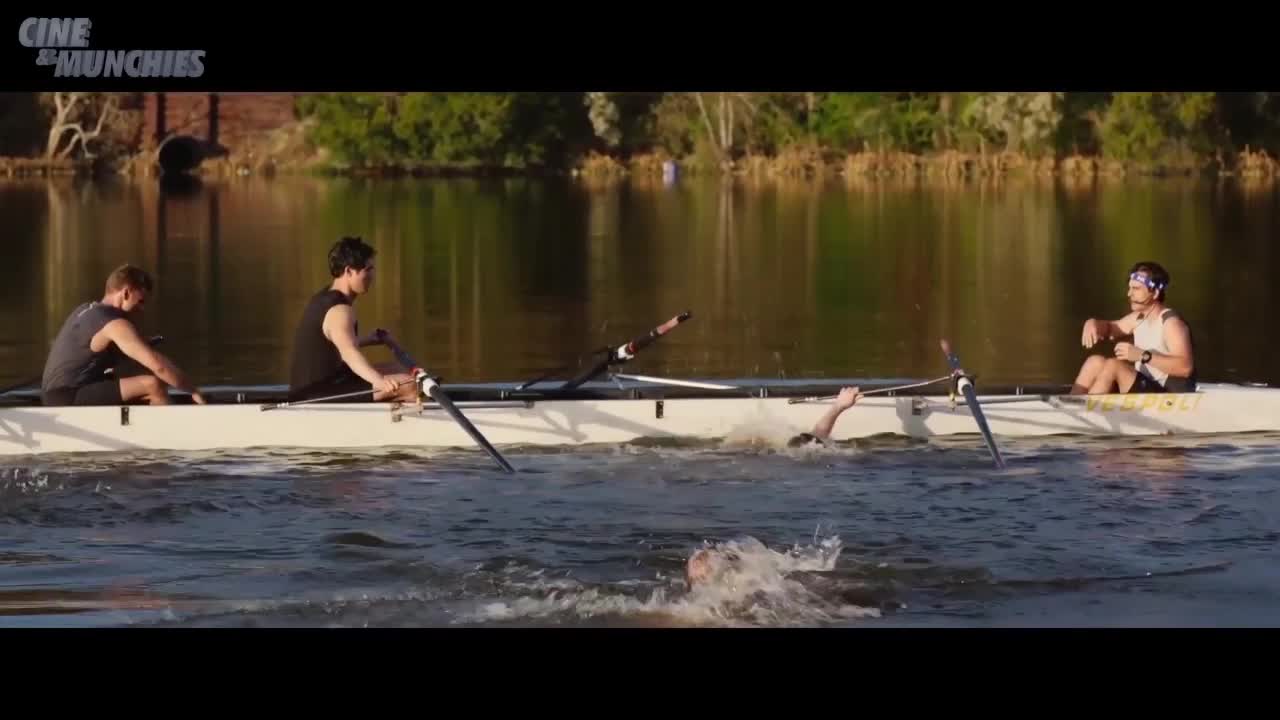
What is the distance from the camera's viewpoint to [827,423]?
51.3ft

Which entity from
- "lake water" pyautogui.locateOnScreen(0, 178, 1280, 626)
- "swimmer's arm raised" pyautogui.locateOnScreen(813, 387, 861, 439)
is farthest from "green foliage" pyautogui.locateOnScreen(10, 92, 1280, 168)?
"swimmer's arm raised" pyautogui.locateOnScreen(813, 387, 861, 439)

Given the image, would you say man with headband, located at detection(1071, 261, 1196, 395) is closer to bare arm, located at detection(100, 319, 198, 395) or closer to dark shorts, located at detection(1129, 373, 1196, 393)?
dark shorts, located at detection(1129, 373, 1196, 393)

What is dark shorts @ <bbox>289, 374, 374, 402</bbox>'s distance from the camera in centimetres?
1552

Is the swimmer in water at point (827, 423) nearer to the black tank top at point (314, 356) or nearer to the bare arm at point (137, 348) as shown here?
the black tank top at point (314, 356)

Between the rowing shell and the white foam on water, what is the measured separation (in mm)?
3843

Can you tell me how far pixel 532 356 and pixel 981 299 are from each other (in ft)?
27.4

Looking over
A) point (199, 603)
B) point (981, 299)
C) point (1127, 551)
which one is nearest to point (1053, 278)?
point (981, 299)

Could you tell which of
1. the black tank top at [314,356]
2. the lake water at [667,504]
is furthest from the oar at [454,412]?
the black tank top at [314,356]

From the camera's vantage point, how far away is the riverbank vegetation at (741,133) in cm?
6838


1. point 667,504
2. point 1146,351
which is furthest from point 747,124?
point 667,504

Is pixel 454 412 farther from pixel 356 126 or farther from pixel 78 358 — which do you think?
pixel 356 126

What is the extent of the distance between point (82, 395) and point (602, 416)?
11.6 feet

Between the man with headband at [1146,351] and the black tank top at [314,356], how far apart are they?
17.2 feet

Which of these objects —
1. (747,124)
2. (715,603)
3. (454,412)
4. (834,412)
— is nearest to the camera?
(715,603)
